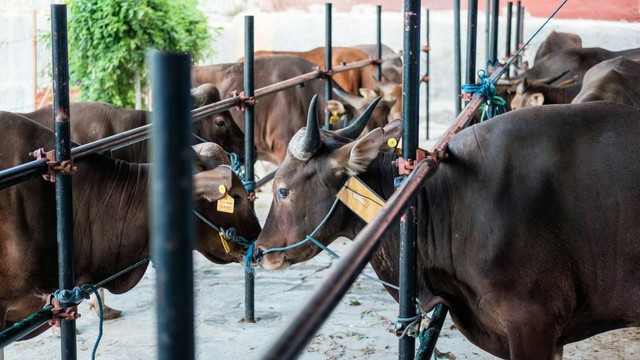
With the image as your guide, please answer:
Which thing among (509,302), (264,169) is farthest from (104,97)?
(509,302)

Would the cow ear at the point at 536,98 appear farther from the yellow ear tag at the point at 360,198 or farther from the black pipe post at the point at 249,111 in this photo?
the yellow ear tag at the point at 360,198

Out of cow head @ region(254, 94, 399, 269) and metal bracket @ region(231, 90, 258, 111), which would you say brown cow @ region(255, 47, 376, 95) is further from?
cow head @ region(254, 94, 399, 269)

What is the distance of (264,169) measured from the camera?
1112cm

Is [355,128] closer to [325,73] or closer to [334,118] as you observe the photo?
[325,73]

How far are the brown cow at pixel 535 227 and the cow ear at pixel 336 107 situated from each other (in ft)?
13.6

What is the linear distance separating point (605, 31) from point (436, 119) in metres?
3.03

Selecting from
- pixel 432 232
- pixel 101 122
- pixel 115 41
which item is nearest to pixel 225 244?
pixel 432 232

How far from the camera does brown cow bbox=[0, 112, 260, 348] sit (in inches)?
147

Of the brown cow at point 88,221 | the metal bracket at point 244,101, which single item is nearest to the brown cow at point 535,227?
the brown cow at point 88,221

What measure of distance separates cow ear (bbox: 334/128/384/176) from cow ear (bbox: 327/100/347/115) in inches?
157

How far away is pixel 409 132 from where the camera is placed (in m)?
2.86

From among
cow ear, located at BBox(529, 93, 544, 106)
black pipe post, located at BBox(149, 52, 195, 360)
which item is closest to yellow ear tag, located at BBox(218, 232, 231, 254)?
black pipe post, located at BBox(149, 52, 195, 360)

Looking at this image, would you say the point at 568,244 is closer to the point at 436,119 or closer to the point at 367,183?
the point at 367,183

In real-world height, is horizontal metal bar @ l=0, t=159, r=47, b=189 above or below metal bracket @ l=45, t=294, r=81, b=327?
above
